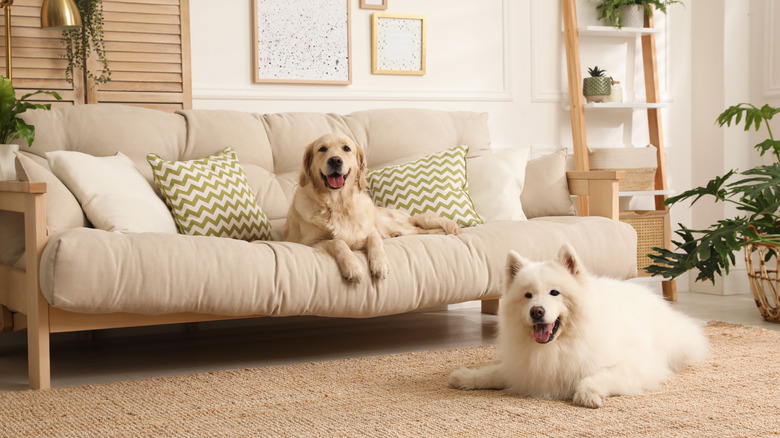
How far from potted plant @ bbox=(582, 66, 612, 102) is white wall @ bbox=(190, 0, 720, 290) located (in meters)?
0.16

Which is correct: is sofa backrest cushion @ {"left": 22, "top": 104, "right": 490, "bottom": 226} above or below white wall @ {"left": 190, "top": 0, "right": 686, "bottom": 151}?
below

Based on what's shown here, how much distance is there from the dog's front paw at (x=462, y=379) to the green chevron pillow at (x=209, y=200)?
45.2 inches

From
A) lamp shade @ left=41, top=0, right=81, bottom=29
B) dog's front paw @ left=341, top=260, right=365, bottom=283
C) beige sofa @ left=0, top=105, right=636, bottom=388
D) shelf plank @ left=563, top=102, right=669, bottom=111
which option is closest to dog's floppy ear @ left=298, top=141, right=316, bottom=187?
beige sofa @ left=0, top=105, right=636, bottom=388

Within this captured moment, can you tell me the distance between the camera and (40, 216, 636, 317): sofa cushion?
2469 mm

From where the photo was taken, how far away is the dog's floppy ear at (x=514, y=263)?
225 cm

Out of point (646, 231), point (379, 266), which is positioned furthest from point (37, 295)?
point (646, 231)

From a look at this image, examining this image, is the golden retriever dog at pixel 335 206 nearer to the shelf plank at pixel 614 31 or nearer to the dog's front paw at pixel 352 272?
the dog's front paw at pixel 352 272

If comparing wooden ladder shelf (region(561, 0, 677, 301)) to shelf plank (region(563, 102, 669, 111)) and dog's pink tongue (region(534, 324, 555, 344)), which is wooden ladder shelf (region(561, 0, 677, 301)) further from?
dog's pink tongue (region(534, 324, 555, 344))

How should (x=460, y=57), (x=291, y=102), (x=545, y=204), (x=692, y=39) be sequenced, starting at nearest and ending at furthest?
(x=545, y=204)
(x=291, y=102)
(x=460, y=57)
(x=692, y=39)

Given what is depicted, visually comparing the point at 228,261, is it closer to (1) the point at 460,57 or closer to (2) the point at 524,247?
(2) the point at 524,247

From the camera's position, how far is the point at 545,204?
3.78 metres

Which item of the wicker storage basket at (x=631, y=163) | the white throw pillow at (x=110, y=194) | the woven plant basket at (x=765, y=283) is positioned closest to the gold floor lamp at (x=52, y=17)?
the white throw pillow at (x=110, y=194)

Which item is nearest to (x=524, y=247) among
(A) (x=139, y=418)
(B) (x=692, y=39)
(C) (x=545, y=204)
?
(C) (x=545, y=204)

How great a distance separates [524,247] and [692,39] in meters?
2.65
